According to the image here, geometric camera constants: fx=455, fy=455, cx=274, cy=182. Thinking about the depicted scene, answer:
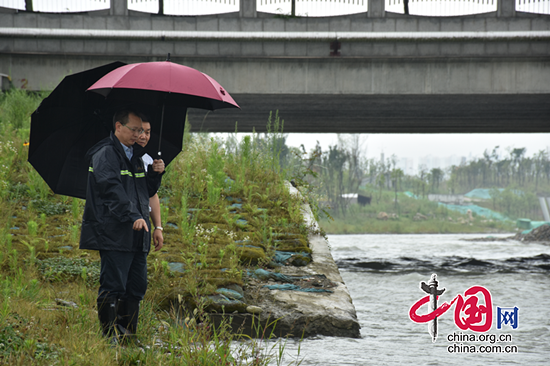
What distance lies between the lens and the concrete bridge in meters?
14.2

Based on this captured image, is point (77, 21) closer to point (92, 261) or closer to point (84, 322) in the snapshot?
point (92, 261)

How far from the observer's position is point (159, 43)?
47.6 ft

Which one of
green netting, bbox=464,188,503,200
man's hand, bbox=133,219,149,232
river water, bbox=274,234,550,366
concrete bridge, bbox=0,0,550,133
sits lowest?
green netting, bbox=464,188,503,200

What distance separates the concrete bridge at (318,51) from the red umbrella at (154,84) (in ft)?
34.4

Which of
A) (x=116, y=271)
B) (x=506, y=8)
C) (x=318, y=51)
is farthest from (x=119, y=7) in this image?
(x=116, y=271)

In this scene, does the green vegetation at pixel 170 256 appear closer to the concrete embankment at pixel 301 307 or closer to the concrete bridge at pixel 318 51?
the concrete embankment at pixel 301 307

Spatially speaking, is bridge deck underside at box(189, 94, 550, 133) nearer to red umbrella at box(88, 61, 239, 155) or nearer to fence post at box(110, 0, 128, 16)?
fence post at box(110, 0, 128, 16)

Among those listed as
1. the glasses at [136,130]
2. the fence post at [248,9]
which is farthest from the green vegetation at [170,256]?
the fence post at [248,9]

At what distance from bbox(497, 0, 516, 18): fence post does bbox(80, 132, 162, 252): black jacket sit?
15.3 metres

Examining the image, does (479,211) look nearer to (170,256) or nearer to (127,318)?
(170,256)

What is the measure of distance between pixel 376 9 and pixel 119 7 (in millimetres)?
8744

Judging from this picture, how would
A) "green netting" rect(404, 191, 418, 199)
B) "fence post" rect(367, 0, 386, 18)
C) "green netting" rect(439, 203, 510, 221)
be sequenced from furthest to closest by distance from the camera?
"green netting" rect(404, 191, 418, 199)
"green netting" rect(439, 203, 510, 221)
"fence post" rect(367, 0, 386, 18)

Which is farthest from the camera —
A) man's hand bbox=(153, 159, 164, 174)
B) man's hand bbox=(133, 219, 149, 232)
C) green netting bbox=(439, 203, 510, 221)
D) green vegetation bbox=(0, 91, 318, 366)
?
green netting bbox=(439, 203, 510, 221)

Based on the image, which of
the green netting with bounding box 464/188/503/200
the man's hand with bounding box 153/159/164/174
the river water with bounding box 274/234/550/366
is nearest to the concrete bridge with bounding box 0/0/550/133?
the river water with bounding box 274/234/550/366
